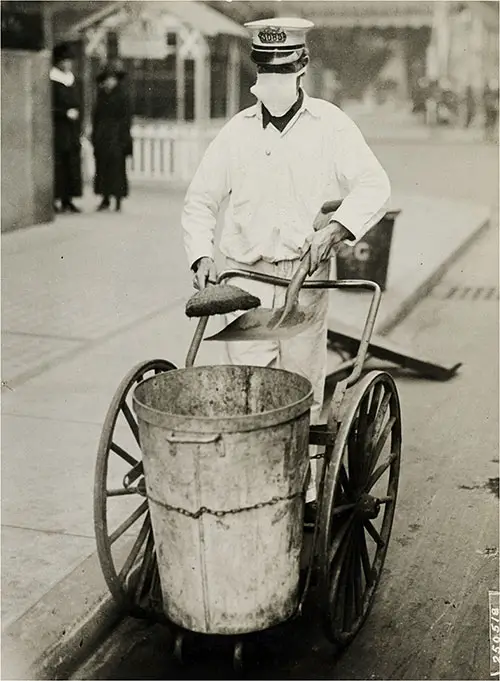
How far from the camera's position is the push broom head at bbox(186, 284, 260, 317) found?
3.61 metres

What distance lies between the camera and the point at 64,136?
14.1 meters

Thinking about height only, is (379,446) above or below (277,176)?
below

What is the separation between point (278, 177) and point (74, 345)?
3665mm

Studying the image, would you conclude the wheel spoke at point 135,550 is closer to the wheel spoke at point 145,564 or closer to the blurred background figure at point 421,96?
the wheel spoke at point 145,564

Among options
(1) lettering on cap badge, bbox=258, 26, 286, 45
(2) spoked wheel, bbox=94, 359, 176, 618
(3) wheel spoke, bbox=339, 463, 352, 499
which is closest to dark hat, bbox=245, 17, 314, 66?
(1) lettering on cap badge, bbox=258, 26, 286, 45

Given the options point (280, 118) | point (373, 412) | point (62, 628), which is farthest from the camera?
point (280, 118)

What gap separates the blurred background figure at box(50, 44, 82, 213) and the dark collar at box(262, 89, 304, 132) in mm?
10027

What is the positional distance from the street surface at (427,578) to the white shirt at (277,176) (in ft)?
4.75

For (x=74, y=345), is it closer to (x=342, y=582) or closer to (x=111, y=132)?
(x=342, y=582)

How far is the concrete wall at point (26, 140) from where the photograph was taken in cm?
1190

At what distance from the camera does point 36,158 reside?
40.8ft

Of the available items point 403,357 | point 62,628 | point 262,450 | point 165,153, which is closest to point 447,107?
point 165,153

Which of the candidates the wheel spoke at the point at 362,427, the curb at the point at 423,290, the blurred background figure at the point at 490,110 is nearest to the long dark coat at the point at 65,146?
the curb at the point at 423,290

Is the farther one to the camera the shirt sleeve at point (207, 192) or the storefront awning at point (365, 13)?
the storefront awning at point (365, 13)
